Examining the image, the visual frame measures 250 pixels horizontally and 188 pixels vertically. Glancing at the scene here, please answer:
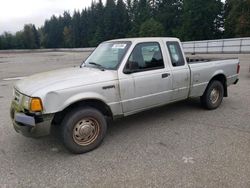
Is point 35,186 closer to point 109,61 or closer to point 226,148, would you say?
point 109,61

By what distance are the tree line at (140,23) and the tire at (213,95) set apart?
4176 cm

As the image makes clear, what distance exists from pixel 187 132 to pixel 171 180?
164cm

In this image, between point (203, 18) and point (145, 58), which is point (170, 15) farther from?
point (145, 58)

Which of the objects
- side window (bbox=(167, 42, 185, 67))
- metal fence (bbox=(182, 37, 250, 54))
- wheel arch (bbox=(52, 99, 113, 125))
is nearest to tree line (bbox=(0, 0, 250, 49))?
metal fence (bbox=(182, 37, 250, 54))

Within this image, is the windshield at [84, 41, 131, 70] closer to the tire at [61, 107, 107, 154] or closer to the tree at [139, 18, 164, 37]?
the tire at [61, 107, 107, 154]

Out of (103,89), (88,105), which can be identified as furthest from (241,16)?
(88,105)

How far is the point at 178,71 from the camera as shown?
488 cm

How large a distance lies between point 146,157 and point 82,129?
3.57ft

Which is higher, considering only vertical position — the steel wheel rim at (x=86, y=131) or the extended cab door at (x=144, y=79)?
the extended cab door at (x=144, y=79)

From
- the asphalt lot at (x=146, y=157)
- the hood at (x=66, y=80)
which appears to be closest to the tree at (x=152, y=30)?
the asphalt lot at (x=146, y=157)

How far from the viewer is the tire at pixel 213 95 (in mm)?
5691

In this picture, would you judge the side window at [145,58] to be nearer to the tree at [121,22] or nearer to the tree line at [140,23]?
the tree line at [140,23]

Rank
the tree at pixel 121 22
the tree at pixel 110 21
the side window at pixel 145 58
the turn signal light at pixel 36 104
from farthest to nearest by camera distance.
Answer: the tree at pixel 110 21
the tree at pixel 121 22
the side window at pixel 145 58
the turn signal light at pixel 36 104

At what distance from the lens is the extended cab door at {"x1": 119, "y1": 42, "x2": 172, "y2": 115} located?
4164mm
